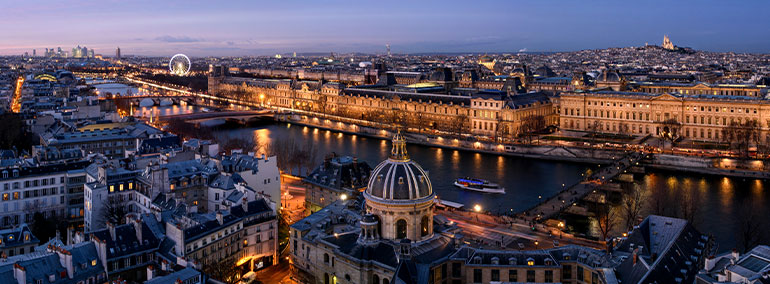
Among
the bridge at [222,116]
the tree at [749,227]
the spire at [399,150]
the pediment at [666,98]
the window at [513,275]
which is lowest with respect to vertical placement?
the tree at [749,227]

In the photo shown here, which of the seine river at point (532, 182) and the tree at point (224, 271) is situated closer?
the tree at point (224, 271)

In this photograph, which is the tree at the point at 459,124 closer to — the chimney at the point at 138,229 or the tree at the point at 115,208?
the tree at the point at 115,208

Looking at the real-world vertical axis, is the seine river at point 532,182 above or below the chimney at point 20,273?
below

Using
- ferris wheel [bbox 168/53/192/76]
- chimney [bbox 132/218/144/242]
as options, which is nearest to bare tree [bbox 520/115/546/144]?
chimney [bbox 132/218/144/242]

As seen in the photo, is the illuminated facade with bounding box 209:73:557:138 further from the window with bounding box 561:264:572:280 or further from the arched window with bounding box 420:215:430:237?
the window with bounding box 561:264:572:280

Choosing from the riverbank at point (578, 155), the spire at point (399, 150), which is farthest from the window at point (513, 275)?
the riverbank at point (578, 155)

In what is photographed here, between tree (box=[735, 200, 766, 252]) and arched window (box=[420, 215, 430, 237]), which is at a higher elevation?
arched window (box=[420, 215, 430, 237])

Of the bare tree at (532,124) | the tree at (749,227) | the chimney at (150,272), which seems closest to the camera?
the chimney at (150,272)
